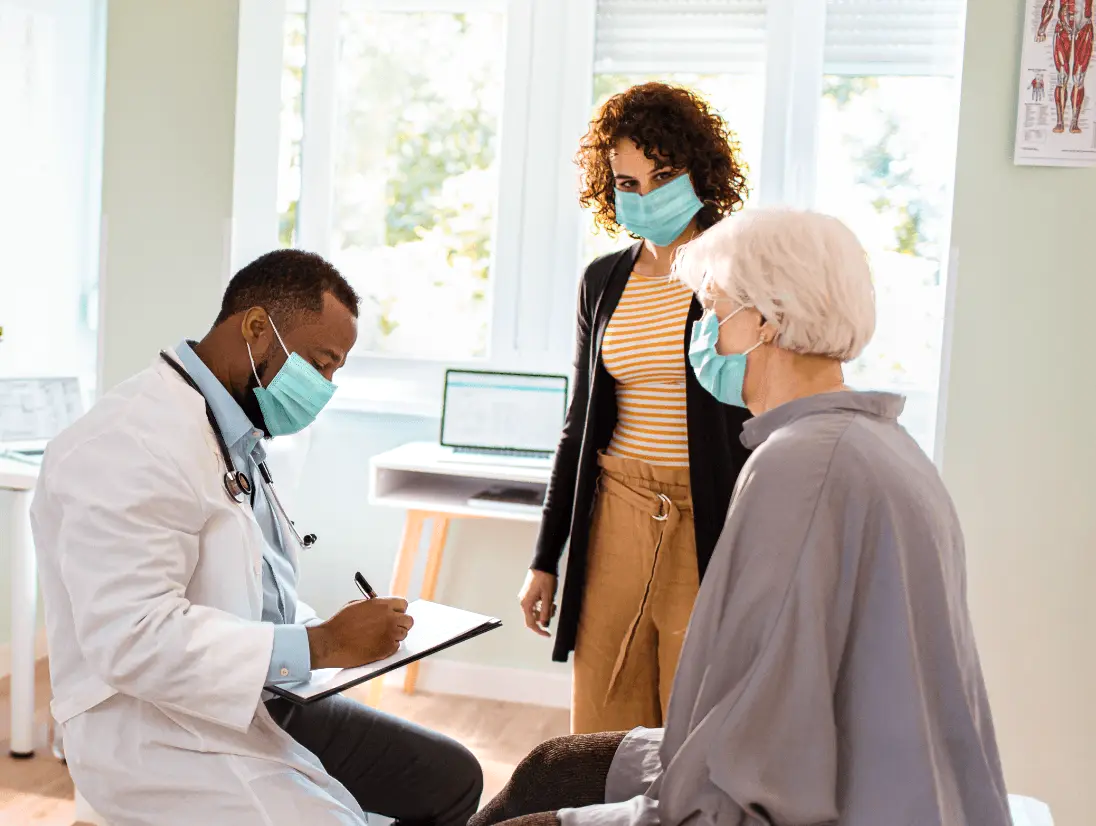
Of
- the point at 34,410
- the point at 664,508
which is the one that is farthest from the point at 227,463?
the point at 34,410

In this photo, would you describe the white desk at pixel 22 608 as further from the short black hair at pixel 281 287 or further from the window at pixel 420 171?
the short black hair at pixel 281 287

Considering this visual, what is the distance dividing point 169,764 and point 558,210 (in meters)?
2.21

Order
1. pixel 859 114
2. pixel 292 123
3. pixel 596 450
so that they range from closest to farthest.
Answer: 1. pixel 596 450
2. pixel 859 114
3. pixel 292 123

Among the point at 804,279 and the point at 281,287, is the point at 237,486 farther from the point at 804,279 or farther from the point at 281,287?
the point at 804,279

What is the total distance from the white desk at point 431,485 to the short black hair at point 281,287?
1270 mm

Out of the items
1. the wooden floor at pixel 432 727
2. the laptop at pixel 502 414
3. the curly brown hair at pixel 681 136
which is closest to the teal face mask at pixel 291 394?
the curly brown hair at pixel 681 136

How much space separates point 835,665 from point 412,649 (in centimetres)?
56

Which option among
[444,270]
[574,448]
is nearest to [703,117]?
[574,448]

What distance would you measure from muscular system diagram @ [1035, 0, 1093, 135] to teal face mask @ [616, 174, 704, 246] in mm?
1038

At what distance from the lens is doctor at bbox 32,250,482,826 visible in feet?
3.84

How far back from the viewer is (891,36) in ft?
9.41

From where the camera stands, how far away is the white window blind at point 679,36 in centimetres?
299

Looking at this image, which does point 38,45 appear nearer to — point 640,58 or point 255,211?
point 255,211

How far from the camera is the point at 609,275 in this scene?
1905 millimetres
